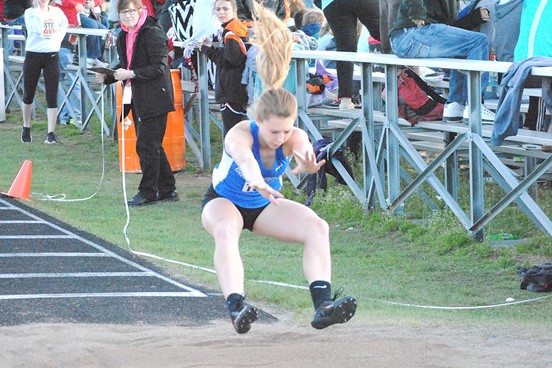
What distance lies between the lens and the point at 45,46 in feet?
52.9

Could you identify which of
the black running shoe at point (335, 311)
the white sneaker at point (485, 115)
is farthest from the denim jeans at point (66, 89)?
the black running shoe at point (335, 311)

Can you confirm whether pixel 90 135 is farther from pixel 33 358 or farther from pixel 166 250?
pixel 33 358

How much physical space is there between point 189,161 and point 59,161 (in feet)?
5.87

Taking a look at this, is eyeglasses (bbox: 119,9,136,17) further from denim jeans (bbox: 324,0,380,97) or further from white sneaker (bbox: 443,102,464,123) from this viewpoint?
white sneaker (bbox: 443,102,464,123)

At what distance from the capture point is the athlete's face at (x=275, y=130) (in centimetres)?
641

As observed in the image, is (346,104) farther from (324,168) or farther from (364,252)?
(364,252)

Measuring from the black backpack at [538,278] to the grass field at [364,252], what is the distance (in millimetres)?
79

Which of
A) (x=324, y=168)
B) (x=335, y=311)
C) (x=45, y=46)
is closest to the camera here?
(x=335, y=311)

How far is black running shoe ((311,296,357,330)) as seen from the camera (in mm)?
6238

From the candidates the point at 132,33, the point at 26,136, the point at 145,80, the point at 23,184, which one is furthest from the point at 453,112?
the point at 26,136

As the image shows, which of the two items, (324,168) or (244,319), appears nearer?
(244,319)

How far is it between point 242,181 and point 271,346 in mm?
1032

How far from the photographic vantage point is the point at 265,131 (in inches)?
256

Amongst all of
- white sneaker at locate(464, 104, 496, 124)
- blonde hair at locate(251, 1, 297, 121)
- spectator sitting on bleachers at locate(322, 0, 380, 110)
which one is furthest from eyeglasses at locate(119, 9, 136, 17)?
blonde hair at locate(251, 1, 297, 121)
